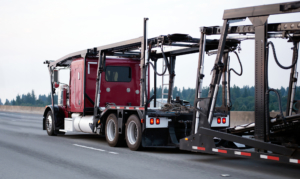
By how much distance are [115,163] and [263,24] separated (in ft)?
14.7

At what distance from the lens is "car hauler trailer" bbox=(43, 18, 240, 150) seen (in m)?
11.7

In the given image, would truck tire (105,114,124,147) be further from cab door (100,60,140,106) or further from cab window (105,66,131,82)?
cab window (105,66,131,82)

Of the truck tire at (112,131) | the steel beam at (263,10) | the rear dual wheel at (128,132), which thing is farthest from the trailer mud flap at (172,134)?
the steel beam at (263,10)

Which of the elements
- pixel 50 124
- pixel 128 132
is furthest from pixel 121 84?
pixel 50 124

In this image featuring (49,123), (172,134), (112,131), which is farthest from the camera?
(49,123)

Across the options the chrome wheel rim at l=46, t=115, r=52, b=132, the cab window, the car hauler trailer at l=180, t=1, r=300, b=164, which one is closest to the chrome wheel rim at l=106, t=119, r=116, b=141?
the cab window

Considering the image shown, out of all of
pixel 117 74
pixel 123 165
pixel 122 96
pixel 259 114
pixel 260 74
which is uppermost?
pixel 117 74

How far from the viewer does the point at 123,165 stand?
956 centimetres

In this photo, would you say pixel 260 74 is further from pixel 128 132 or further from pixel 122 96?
pixel 122 96

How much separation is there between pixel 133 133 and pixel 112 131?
1344 millimetres

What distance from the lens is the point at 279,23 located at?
28.2ft

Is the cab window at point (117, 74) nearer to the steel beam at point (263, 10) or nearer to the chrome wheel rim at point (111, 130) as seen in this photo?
the chrome wheel rim at point (111, 130)

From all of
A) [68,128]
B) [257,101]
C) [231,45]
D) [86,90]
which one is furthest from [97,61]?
[257,101]

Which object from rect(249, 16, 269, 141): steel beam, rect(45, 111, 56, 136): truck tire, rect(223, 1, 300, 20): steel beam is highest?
rect(223, 1, 300, 20): steel beam
